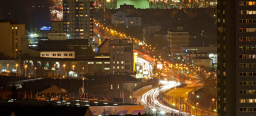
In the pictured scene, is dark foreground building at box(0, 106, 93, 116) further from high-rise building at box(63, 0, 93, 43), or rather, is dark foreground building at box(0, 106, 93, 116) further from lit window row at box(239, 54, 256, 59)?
high-rise building at box(63, 0, 93, 43)

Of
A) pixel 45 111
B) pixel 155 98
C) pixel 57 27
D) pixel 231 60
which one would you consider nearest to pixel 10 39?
pixel 57 27

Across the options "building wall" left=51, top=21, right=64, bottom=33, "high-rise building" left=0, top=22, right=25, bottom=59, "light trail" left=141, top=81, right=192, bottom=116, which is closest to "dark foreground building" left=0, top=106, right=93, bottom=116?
"light trail" left=141, top=81, right=192, bottom=116

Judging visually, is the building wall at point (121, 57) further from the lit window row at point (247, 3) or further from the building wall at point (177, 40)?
the lit window row at point (247, 3)

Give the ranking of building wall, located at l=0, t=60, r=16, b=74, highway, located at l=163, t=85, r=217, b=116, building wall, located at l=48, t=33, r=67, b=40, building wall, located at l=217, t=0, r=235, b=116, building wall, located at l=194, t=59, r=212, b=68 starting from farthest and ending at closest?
building wall, located at l=48, t=33, r=67, b=40 < building wall, located at l=194, t=59, r=212, b=68 < building wall, located at l=0, t=60, r=16, b=74 < highway, located at l=163, t=85, r=217, b=116 < building wall, located at l=217, t=0, r=235, b=116

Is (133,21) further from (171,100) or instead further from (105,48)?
(171,100)

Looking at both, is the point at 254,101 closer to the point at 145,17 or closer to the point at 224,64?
the point at 224,64

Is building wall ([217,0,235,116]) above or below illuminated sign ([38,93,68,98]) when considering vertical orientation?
above

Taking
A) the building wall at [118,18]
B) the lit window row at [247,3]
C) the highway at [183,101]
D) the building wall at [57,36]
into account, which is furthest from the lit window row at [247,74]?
the building wall at [118,18]
